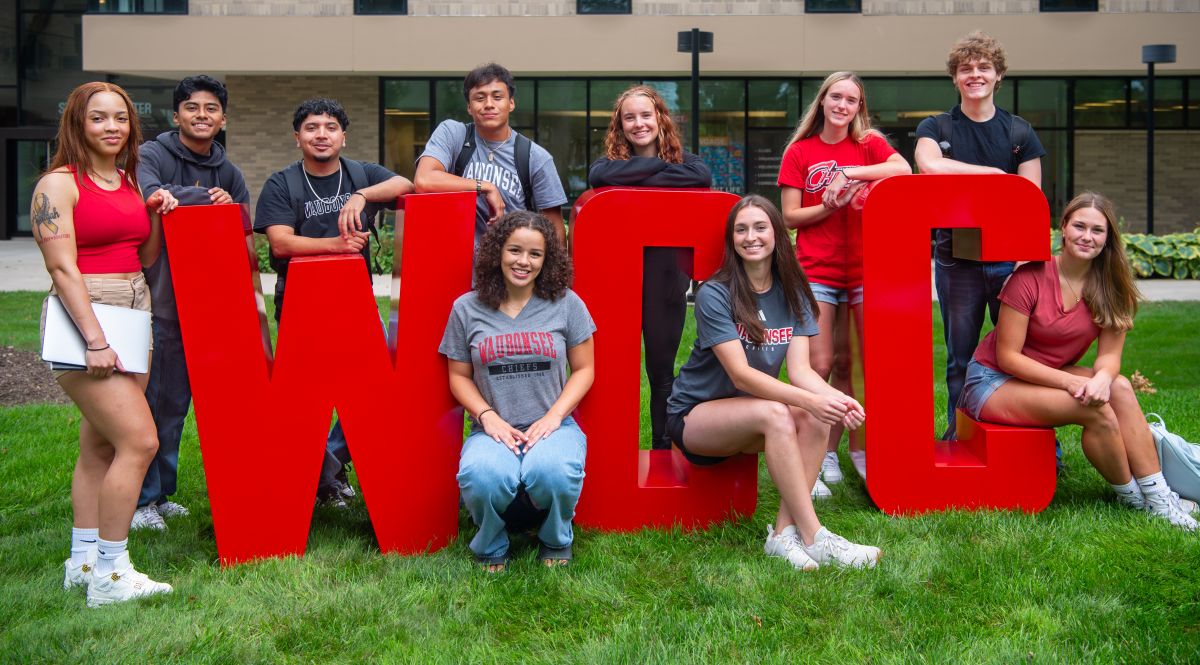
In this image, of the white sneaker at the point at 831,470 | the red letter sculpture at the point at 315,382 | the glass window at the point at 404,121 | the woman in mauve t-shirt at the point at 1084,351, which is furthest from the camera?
the glass window at the point at 404,121

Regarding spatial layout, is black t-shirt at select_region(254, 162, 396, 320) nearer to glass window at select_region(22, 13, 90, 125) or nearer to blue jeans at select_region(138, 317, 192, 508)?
blue jeans at select_region(138, 317, 192, 508)

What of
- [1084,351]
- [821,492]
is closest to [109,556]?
[821,492]

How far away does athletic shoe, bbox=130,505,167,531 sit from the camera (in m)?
4.79

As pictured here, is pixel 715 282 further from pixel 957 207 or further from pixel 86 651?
pixel 86 651

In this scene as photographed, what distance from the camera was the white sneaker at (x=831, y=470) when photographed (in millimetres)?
5340

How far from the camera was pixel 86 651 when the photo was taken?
136 inches

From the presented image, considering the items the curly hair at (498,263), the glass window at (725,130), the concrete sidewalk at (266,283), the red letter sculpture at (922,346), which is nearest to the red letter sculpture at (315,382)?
the curly hair at (498,263)

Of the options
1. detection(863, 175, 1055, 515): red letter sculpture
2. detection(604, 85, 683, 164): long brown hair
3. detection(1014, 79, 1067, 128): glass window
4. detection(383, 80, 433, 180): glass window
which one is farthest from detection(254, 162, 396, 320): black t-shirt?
detection(1014, 79, 1067, 128): glass window

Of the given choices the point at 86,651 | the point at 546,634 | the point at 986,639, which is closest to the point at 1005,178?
the point at 986,639

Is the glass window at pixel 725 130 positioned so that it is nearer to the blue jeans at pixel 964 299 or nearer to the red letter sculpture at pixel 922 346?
the blue jeans at pixel 964 299

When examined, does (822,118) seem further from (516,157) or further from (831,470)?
(831,470)

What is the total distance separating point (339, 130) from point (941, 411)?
440 cm

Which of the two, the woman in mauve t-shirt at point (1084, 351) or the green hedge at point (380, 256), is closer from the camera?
the woman in mauve t-shirt at point (1084, 351)

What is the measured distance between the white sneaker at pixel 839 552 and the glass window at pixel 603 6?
17.5 m
